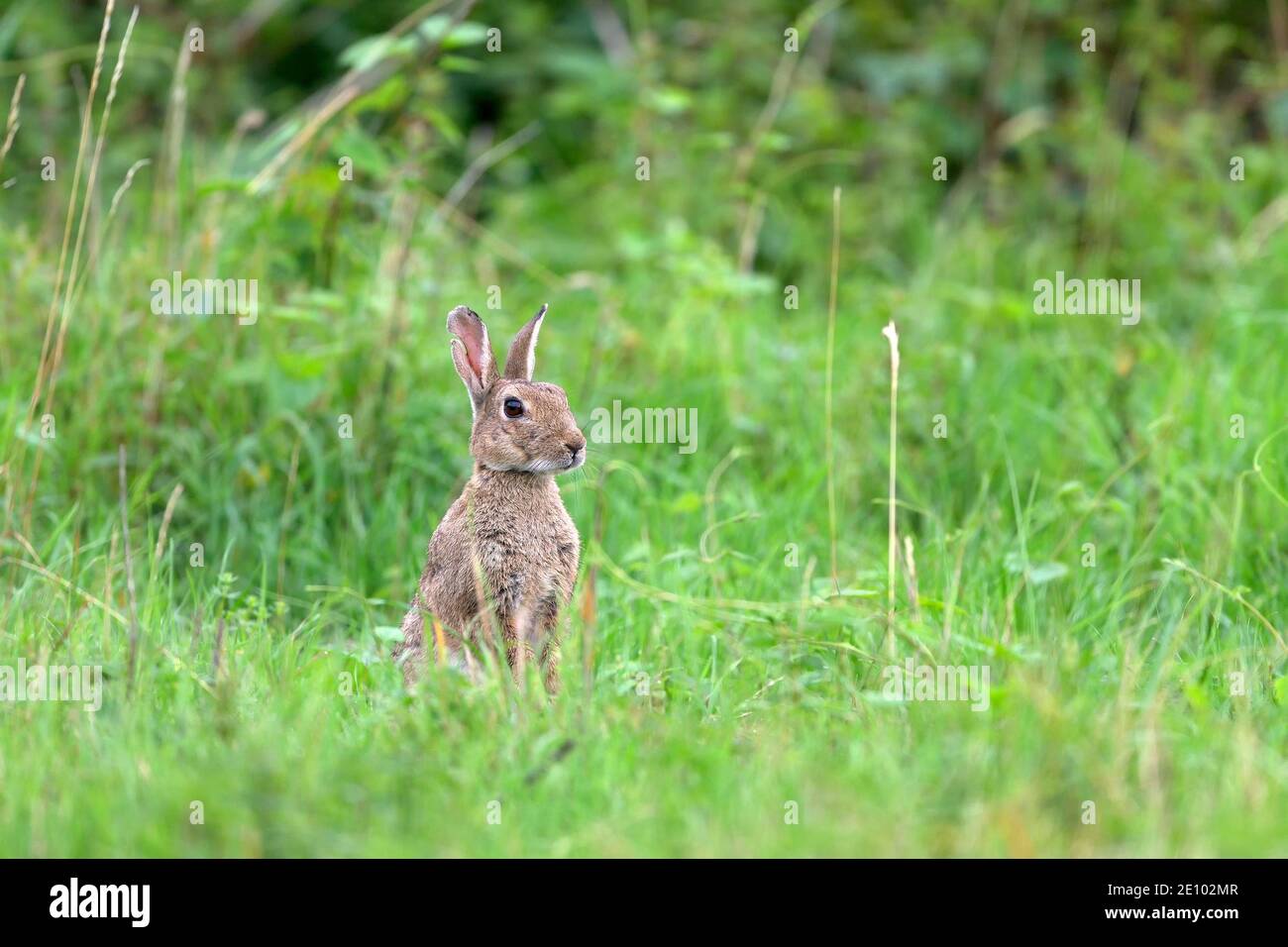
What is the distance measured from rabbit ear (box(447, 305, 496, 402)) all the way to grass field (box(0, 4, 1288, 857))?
0.74 m

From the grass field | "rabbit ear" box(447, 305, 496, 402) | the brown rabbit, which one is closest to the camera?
the grass field

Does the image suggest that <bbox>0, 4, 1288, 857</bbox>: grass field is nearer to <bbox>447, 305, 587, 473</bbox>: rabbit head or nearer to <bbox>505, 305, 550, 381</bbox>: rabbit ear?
<bbox>447, 305, 587, 473</bbox>: rabbit head

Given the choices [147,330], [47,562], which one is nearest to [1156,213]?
[147,330]

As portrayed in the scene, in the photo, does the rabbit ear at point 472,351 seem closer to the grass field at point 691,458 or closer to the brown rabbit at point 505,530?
the brown rabbit at point 505,530

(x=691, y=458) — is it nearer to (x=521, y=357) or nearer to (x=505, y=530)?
(x=521, y=357)

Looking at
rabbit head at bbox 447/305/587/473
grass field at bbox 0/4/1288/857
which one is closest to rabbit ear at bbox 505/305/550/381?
rabbit head at bbox 447/305/587/473

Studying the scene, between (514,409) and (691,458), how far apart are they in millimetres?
1603

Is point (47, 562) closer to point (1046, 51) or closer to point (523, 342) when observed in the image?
point (523, 342)

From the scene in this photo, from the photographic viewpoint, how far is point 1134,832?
127 inches

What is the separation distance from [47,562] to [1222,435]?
12.8ft

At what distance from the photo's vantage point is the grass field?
11.3 feet

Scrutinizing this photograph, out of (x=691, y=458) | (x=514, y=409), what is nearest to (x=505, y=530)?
(x=514, y=409)

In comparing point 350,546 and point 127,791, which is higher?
point 350,546

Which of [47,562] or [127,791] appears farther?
[47,562]
